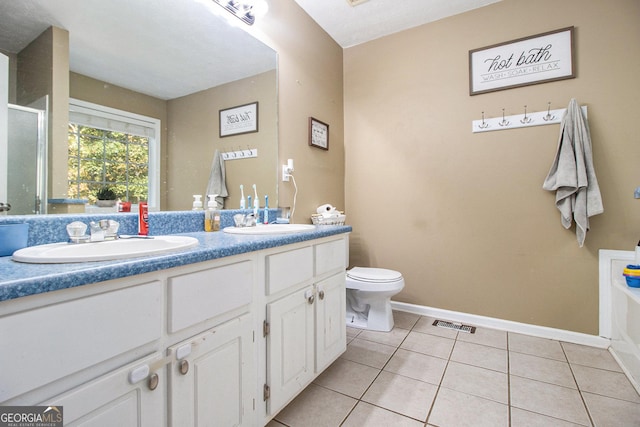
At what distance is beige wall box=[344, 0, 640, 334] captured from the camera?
2004 mm

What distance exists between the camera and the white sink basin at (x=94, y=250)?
2.41 ft

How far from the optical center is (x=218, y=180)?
5.79 ft

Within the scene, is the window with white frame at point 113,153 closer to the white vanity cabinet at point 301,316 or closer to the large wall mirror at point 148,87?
→ the large wall mirror at point 148,87

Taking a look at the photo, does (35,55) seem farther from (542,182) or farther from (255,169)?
(542,182)

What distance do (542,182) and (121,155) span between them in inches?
104

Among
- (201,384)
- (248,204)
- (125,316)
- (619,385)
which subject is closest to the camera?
(125,316)

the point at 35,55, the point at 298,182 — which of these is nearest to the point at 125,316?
the point at 35,55

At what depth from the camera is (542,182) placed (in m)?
2.19

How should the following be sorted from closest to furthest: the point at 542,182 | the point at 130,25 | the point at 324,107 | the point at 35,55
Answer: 1. the point at 35,55
2. the point at 130,25
3. the point at 542,182
4. the point at 324,107

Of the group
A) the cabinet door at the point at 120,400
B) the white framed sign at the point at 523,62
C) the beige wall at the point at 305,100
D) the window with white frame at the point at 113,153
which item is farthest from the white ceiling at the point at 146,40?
the white framed sign at the point at 523,62

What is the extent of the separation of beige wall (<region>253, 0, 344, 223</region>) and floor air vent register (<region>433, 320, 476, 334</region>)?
53.0 inches

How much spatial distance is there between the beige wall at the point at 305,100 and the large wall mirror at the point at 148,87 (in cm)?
13

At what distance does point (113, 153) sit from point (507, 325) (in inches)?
110

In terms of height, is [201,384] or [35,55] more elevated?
[35,55]
